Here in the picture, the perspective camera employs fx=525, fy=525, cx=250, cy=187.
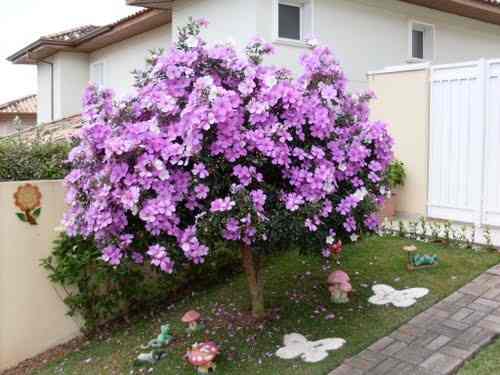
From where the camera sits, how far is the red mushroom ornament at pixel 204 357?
4.19 m

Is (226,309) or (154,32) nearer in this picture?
(226,309)

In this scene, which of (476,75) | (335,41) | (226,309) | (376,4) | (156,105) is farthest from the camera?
(376,4)

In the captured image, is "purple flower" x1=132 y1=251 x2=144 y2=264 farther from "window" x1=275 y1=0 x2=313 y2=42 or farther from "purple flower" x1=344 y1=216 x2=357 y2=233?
"window" x1=275 y1=0 x2=313 y2=42

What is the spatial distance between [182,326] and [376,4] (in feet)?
28.8

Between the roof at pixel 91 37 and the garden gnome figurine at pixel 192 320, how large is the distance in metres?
8.71

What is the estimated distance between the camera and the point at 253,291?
5035 mm

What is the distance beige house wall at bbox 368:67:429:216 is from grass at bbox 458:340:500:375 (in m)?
3.89

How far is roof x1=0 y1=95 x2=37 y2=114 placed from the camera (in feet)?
93.4

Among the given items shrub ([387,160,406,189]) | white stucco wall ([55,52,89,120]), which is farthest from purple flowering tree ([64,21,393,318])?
white stucco wall ([55,52,89,120])

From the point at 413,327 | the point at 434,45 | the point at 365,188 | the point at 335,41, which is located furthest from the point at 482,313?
the point at 434,45

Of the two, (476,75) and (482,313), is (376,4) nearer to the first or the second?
(476,75)

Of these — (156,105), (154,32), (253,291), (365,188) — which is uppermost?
(154,32)

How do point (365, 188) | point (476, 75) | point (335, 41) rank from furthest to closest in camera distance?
point (335, 41) < point (476, 75) < point (365, 188)

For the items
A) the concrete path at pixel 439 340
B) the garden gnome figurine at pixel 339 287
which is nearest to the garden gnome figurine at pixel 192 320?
the garden gnome figurine at pixel 339 287
